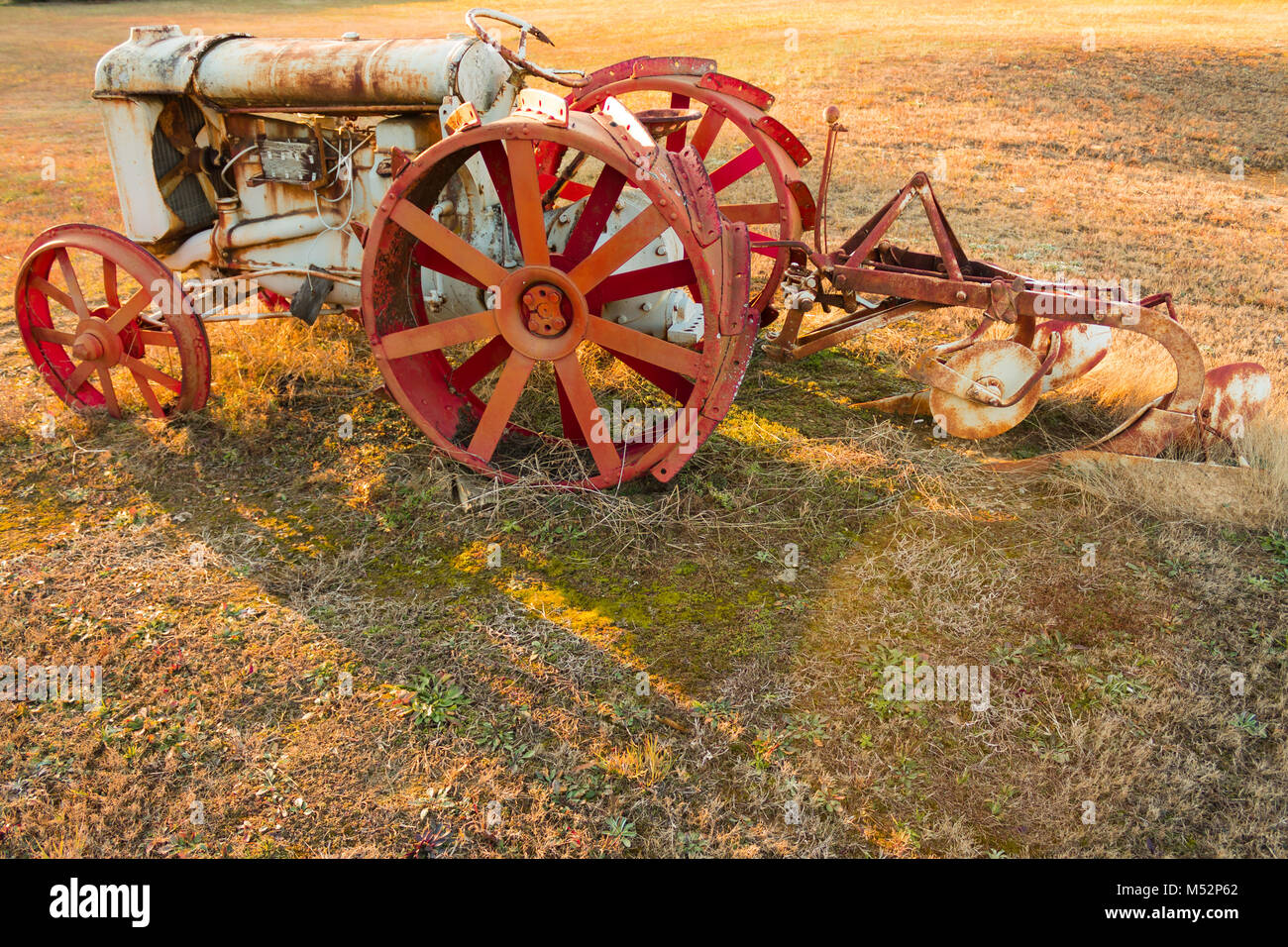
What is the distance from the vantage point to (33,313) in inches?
183

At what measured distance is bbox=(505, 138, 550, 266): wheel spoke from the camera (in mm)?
3447

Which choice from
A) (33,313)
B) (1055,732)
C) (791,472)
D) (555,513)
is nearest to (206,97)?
(33,313)

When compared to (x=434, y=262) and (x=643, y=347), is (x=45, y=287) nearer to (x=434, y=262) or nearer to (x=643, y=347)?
(x=434, y=262)

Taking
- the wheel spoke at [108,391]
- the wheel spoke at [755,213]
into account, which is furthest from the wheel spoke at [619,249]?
the wheel spoke at [108,391]

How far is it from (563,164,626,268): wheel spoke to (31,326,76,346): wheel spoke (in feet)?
8.67

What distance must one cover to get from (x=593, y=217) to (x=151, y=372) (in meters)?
2.43

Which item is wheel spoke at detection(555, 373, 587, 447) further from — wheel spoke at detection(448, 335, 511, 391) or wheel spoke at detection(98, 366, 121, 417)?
wheel spoke at detection(98, 366, 121, 417)

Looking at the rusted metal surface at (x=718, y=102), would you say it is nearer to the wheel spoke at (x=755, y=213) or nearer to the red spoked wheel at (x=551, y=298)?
the wheel spoke at (x=755, y=213)

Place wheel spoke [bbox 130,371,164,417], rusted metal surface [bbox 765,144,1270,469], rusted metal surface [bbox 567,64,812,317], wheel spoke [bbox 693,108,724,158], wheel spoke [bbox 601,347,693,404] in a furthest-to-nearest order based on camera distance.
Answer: wheel spoke [bbox 693,108,724,158], rusted metal surface [bbox 567,64,812,317], wheel spoke [bbox 601,347,693,404], wheel spoke [bbox 130,371,164,417], rusted metal surface [bbox 765,144,1270,469]

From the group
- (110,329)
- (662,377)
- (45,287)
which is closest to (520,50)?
(662,377)

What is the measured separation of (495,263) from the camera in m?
3.60

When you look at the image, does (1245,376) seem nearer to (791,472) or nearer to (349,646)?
(791,472)

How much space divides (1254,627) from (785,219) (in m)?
2.92

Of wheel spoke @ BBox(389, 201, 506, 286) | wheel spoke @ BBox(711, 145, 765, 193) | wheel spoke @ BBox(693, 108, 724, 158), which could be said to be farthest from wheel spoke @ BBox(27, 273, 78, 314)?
wheel spoke @ BBox(711, 145, 765, 193)
